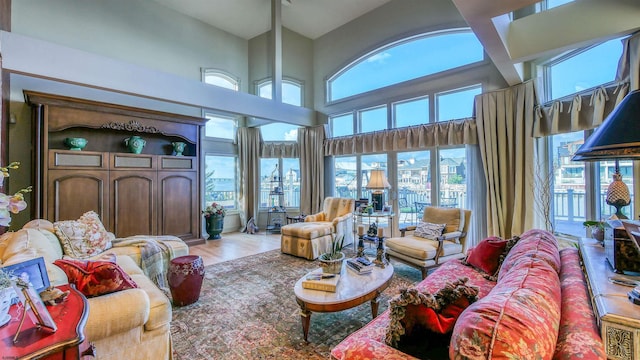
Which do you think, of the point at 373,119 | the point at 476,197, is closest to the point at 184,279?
the point at 476,197

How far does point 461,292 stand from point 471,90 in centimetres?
425

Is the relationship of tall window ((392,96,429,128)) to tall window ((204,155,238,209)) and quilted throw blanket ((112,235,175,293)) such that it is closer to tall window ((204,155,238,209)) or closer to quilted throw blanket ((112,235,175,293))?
tall window ((204,155,238,209))

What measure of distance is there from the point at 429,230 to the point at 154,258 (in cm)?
349

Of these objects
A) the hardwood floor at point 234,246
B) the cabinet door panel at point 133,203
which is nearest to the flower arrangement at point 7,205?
the hardwood floor at point 234,246

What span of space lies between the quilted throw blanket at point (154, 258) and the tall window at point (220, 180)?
10.4 feet

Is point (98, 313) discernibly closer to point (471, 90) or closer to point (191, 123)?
point (191, 123)

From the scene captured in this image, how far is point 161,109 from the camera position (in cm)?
541

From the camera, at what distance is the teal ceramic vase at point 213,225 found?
5875mm

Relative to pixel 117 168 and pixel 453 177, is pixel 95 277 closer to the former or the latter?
pixel 117 168

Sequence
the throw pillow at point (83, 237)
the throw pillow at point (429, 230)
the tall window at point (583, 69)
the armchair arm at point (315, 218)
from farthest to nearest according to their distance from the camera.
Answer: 1. the armchair arm at point (315, 218)
2. the throw pillow at point (429, 230)
3. the tall window at point (583, 69)
4. the throw pillow at point (83, 237)

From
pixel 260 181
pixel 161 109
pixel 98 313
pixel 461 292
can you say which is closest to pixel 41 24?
pixel 161 109

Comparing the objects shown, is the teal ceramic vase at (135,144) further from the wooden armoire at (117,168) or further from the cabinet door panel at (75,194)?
the cabinet door panel at (75,194)

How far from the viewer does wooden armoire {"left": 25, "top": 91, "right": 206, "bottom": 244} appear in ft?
13.0

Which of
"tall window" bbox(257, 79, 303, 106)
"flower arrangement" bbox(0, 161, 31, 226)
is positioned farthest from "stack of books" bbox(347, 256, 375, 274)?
"tall window" bbox(257, 79, 303, 106)
